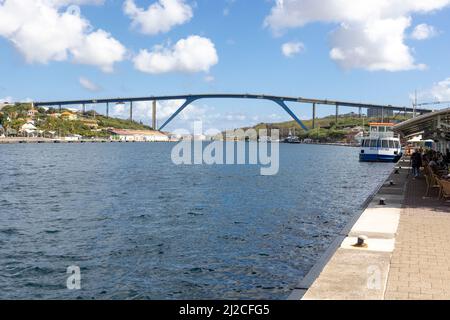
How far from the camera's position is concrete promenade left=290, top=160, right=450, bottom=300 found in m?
6.46

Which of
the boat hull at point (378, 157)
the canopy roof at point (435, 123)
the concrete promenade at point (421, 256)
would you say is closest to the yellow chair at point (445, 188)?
the concrete promenade at point (421, 256)

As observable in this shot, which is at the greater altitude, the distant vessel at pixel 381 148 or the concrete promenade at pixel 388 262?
the distant vessel at pixel 381 148

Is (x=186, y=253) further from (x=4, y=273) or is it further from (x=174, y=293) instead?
(x=4, y=273)

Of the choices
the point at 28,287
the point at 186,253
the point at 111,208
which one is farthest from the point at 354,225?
the point at 111,208

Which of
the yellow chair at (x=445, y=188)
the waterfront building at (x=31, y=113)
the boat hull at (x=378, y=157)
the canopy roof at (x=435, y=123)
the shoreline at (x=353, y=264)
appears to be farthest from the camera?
the waterfront building at (x=31, y=113)

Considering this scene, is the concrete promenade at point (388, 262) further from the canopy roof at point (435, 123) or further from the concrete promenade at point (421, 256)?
the canopy roof at point (435, 123)

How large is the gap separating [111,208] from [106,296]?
1149 cm

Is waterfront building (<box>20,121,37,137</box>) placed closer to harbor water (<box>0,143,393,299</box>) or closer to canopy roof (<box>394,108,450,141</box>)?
harbor water (<box>0,143,393,299</box>)

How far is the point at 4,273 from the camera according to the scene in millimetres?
10500

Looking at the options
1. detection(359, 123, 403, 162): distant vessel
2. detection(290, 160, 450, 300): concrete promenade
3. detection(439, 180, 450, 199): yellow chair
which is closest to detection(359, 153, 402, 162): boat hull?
detection(359, 123, 403, 162): distant vessel

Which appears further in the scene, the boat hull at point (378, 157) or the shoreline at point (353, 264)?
the boat hull at point (378, 157)

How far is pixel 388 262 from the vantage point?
7.84 metres

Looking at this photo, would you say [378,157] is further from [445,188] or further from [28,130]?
[28,130]

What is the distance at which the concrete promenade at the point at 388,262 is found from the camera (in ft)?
21.2
